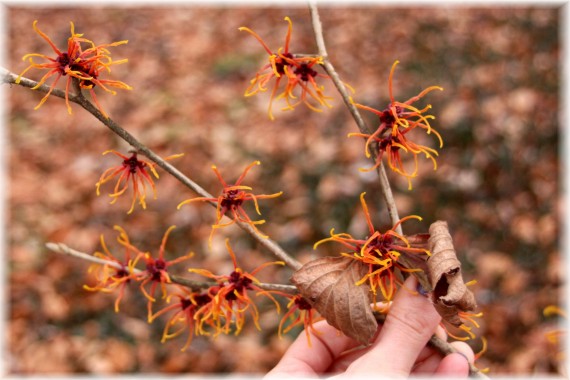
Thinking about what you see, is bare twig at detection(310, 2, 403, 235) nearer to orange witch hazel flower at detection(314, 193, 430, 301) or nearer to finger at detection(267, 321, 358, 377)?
orange witch hazel flower at detection(314, 193, 430, 301)

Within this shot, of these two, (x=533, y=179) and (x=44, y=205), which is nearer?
(x=533, y=179)

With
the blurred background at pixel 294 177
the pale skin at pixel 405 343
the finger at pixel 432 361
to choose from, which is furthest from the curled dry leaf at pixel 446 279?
the blurred background at pixel 294 177

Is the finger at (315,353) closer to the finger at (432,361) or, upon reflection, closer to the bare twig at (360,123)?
the finger at (432,361)

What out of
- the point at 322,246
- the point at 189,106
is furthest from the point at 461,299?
the point at 189,106

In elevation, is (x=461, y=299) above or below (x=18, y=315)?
above

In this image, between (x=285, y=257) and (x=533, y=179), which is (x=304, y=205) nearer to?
(x=533, y=179)

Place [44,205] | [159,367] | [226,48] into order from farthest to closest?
1. [226,48]
2. [44,205]
3. [159,367]

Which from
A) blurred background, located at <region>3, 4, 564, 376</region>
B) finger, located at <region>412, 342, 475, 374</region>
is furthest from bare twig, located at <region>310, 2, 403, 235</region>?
blurred background, located at <region>3, 4, 564, 376</region>
